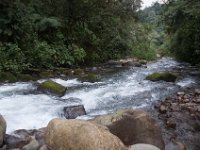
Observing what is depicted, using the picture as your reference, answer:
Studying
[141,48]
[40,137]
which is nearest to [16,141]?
[40,137]

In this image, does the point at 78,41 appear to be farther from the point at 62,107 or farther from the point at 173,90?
the point at 62,107

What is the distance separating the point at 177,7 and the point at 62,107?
11457 mm

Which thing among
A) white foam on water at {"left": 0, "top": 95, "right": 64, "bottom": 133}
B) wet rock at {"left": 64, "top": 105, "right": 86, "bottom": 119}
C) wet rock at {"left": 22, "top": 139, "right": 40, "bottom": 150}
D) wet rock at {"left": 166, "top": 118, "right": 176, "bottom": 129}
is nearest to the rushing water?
white foam on water at {"left": 0, "top": 95, "right": 64, "bottom": 133}

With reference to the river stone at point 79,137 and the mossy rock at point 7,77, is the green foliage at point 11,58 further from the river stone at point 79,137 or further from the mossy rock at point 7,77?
the river stone at point 79,137

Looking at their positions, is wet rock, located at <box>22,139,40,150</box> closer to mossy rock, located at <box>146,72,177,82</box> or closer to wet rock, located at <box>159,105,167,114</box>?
wet rock, located at <box>159,105,167,114</box>

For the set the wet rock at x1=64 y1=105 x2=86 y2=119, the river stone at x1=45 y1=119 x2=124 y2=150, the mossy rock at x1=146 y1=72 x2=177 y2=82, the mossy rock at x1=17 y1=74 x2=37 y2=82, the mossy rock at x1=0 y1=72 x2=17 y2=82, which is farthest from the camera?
the mossy rock at x1=146 y1=72 x2=177 y2=82

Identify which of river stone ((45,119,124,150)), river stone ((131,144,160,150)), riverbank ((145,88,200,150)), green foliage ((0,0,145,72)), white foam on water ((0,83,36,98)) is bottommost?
riverbank ((145,88,200,150))

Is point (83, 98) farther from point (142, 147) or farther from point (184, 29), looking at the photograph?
point (184, 29)

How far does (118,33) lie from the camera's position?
72.7 ft

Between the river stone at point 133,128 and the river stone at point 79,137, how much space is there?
813 mm

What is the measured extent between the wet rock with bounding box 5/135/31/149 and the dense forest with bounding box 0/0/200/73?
21.6ft

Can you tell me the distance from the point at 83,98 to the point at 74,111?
171cm

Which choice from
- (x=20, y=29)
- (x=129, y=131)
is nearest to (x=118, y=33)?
(x=20, y=29)

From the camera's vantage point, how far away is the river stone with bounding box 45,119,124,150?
491 cm
